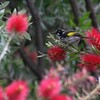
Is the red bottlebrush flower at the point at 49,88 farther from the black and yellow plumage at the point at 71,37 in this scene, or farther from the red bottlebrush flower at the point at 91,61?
the black and yellow plumage at the point at 71,37

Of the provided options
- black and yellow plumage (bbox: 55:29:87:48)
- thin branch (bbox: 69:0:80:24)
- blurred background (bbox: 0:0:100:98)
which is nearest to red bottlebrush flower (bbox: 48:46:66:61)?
black and yellow plumage (bbox: 55:29:87:48)

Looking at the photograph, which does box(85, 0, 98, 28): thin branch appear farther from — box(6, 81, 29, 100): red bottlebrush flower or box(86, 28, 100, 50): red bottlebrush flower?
box(6, 81, 29, 100): red bottlebrush flower

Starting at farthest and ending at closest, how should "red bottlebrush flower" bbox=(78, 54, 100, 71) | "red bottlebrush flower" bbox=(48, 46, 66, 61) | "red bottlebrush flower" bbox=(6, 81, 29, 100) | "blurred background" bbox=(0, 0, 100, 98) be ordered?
"blurred background" bbox=(0, 0, 100, 98)
"red bottlebrush flower" bbox=(48, 46, 66, 61)
"red bottlebrush flower" bbox=(78, 54, 100, 71)
"red bottlebrush flower" bbox=(6, 81, 29, 100)

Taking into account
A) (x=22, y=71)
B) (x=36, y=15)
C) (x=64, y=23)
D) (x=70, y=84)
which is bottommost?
(x=22, y=71)

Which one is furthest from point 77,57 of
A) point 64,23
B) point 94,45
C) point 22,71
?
point 22,71

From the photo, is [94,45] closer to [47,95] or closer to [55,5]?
[47,95]

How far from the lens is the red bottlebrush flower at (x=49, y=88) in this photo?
2.62ft

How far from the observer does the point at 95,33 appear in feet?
5.87

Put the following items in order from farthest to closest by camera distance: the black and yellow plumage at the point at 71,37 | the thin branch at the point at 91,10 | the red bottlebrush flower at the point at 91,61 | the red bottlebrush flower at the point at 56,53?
1. the thin branch at the point at 91,10
2. the black and yellow plumage at the point at 71,37
3. the red bottlebrush flower at the point at 56,53
4. the red bottlebrush flower at the point at 91,61

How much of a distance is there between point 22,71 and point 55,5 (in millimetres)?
793

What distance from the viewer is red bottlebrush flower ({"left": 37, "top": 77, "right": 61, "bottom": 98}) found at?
2.62 feet

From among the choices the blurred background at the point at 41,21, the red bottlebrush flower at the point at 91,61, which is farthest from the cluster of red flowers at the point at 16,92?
the blurred background at the point at 41,21

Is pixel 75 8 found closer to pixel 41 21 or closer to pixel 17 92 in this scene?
pixel 41 21

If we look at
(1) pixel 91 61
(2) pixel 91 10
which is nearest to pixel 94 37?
(1) pixel 91 61
